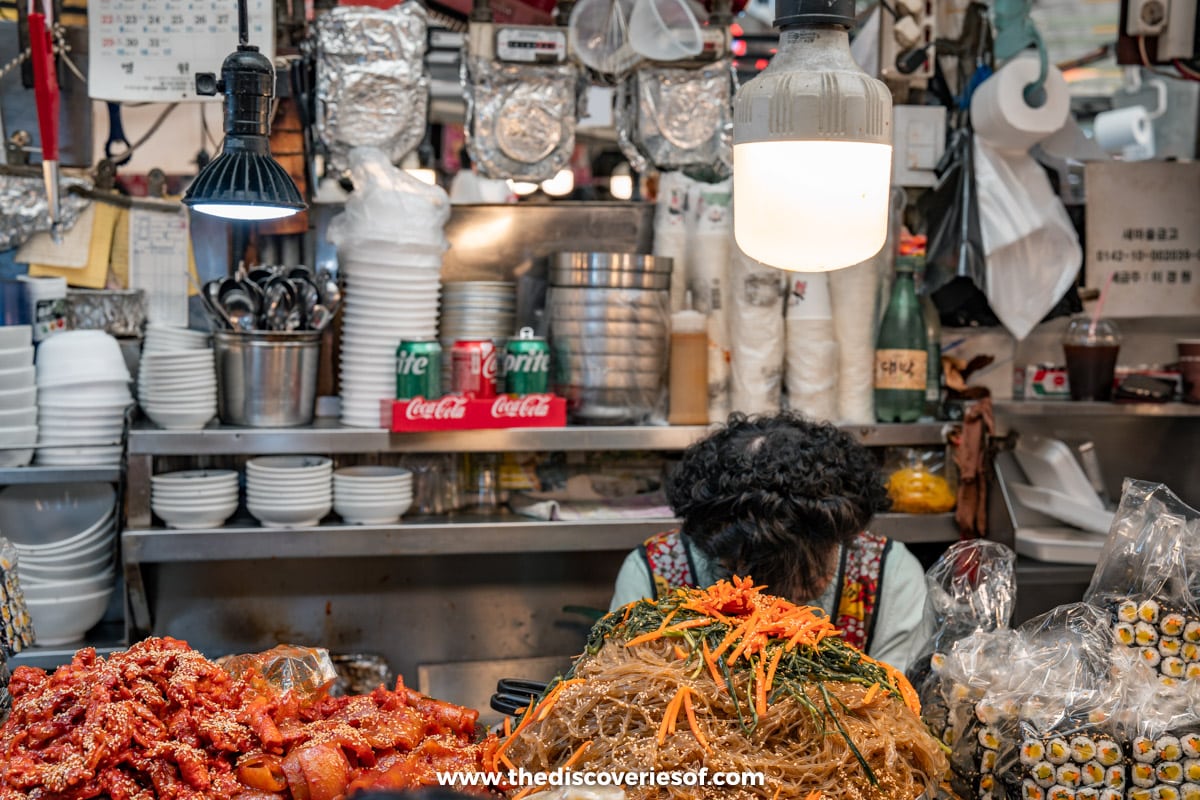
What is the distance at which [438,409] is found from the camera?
10.0 feet

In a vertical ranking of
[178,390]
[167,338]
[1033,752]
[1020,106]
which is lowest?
[1033,752]

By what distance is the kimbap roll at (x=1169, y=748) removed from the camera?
148cm

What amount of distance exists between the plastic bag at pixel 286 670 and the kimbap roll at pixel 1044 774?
1054 mm

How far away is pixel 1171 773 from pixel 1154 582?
31cm

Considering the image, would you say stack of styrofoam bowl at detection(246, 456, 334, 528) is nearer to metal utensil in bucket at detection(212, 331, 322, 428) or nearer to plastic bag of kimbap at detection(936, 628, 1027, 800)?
metal utensil in bucket at detection(212, 331, 322, 428)

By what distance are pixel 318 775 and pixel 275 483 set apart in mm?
1708

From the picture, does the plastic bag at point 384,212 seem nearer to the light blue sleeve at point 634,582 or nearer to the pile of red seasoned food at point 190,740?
the light blue sleeve at point 634,582

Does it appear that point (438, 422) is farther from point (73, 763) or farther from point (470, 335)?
point (73, 763)

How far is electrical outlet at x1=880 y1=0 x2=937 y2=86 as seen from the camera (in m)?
3.47

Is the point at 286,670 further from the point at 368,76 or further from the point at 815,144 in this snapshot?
the point at 368,76

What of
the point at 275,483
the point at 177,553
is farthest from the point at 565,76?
the point at 177,553

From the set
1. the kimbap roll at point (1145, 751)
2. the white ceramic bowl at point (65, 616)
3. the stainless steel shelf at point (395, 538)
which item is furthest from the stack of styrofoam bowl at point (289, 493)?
the kimbap roll at point (1145, 751)

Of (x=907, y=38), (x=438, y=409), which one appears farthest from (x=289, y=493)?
(x=907, y=38)

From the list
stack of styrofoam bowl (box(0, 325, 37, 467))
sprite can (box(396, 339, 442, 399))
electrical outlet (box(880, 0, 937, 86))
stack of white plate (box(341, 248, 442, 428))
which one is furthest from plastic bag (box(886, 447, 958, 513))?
stack of styrofoam bowl (box(0, 325, 37, 467))
